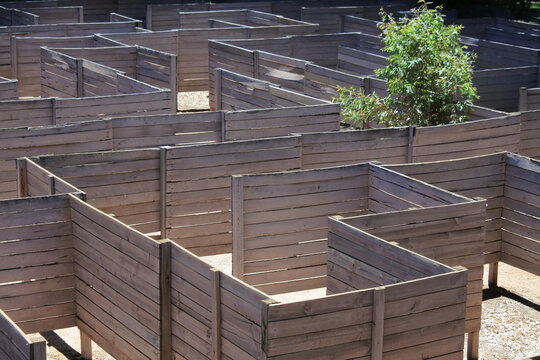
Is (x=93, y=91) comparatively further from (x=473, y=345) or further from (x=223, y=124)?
(x=473, y=345)

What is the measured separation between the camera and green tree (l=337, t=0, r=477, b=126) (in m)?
15.9

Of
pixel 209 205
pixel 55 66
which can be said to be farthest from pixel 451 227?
pixel 55 66

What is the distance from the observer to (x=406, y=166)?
1214 centimetres

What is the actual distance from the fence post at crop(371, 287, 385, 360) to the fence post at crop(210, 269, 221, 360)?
1.31m

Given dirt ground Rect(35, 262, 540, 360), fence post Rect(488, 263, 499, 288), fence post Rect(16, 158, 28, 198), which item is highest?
fence post Rect(16, 158, 28, 198)

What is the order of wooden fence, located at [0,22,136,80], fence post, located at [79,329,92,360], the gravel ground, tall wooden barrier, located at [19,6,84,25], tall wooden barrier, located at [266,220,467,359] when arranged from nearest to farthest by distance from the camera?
tall wooden barrier, located at [266,220,467,359] < fence post, located at [79,329,92,360] < the gravel ground < wooden fence, located at [0,22,136,80] < tall wooden barrier, located at [19,6,84,25]

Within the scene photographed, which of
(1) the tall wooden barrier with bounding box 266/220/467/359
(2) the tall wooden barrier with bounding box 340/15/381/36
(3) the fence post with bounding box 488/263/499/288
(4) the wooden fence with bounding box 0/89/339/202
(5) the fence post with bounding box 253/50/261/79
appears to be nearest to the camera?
(1) the tall wooden barrier with bounding box 266/220/467/359

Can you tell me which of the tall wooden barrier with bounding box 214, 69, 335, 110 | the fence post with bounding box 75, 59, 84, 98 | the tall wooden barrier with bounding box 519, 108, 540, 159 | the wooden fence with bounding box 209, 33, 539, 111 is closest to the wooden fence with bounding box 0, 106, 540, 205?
the tall wooden barrier with bounding box 519, 108, 540, 159

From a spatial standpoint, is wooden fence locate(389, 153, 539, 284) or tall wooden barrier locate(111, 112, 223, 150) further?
tall wooden barrier locate(111, 112, 223, 150)

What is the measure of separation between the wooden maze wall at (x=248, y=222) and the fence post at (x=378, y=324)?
0.01 metres

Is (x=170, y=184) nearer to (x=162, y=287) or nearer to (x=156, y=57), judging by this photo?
(x=162, y=287)

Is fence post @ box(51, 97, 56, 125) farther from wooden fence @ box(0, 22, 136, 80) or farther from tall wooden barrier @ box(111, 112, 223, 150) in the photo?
wooden fence @ box(0, 22, 136, 80)

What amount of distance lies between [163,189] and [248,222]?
1707 mm

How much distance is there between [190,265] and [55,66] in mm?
10921
